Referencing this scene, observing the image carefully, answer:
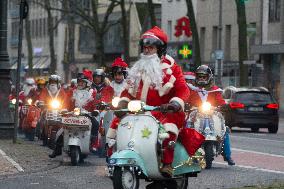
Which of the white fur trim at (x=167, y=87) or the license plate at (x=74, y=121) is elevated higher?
the white fur trim at (x=167, y=87)

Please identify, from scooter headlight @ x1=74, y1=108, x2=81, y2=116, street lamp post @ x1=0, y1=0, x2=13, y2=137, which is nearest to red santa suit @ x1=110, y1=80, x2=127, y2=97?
scooter headlight @ x1=74, y1=108, x2=81, y2=116

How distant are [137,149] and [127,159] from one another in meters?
0.31

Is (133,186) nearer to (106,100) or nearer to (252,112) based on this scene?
(106,100)

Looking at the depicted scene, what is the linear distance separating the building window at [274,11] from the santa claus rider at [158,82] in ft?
164

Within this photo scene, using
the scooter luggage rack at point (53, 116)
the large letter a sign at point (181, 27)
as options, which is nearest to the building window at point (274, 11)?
the large letter a sign at point (181, 27)

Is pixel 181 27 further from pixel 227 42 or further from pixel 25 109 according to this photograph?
pixel 25 109

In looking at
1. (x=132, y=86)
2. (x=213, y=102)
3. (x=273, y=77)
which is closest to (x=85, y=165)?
(x=213, y=102)

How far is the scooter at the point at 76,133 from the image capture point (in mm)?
18438

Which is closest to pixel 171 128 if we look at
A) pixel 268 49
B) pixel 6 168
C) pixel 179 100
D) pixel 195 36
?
pixel 179 100

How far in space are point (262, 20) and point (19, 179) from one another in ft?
158

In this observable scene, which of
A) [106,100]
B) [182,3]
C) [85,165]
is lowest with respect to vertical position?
[85,165]

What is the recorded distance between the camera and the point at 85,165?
1861 centimetres

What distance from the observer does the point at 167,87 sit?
1147cm

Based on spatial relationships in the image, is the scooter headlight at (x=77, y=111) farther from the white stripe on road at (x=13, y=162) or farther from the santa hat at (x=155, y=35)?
the santa hat at (x=155, y=35)
